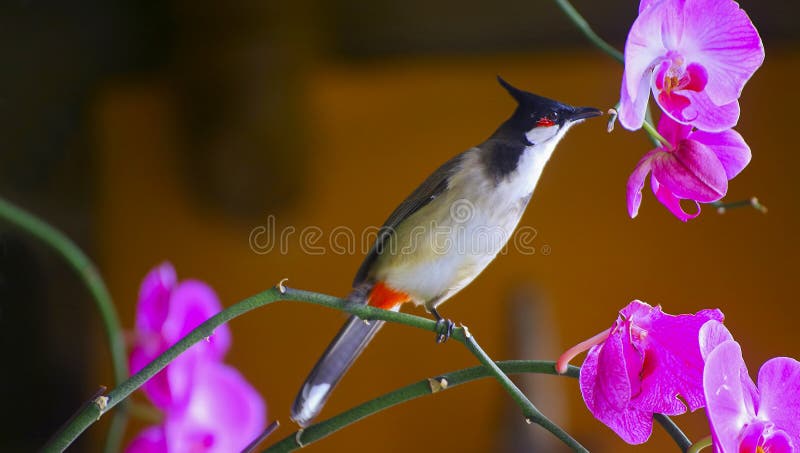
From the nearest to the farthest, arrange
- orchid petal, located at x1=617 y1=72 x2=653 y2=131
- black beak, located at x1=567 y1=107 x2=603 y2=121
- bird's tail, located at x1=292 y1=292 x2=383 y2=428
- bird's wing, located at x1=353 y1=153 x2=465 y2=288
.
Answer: orchid petal, located at x1=617 y1=72 x2=653 y2=131 < black beak, located at x1=567 y1=107 x2=603 y2=121 < bird's tail, located at x1=292 y1=292 x2=383 y2=428 < bird's wing, located at x1=353 y1=153 x2=465 y2=288

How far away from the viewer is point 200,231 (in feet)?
6.95

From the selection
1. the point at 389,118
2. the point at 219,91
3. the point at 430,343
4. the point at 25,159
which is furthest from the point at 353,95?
the point at 25,159

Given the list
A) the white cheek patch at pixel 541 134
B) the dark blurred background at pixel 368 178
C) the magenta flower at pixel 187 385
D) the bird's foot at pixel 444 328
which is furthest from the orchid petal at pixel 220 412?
the dark blurred background at pixel 368 178

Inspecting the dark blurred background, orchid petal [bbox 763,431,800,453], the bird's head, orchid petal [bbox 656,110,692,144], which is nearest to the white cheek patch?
the bird's head

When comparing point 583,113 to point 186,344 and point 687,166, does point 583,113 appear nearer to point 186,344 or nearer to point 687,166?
point 687,166

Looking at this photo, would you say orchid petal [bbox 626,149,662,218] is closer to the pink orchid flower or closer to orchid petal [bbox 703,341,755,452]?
orchid petal [bbox 703,341,755,452]

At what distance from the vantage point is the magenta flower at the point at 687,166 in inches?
16.4

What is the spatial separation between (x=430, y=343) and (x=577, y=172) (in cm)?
46

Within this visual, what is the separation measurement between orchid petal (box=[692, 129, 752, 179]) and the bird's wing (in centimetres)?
27

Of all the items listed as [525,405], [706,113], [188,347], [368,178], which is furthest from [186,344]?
[368,178]

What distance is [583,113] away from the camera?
50 cm

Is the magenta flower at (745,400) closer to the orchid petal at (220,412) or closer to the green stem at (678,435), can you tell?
the green stem at (678,435)

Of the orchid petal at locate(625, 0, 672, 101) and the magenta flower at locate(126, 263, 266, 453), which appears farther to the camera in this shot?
the magenta flower at locate(126, 263, 266, 453)

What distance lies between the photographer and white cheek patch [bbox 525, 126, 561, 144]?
0.55 m
